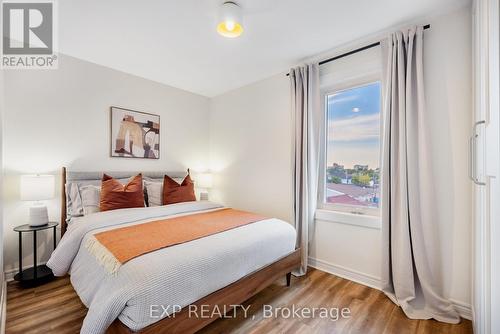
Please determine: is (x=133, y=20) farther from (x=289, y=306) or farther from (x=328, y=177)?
(x=289, y=306)

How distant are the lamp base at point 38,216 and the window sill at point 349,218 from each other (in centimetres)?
293

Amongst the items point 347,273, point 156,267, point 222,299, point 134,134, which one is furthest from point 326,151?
point 134,134

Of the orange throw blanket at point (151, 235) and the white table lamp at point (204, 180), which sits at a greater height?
the white table lamp at point (204, 180)

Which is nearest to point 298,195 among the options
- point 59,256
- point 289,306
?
point 289,306

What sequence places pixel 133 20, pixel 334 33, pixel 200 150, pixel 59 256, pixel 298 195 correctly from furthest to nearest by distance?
pixel 200 150, pixel 298 195, pixel 334 33, pixel 133 20, pixel 59 256

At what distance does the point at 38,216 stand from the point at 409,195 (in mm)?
3525

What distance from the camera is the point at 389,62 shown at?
206cm

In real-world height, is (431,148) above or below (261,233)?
above

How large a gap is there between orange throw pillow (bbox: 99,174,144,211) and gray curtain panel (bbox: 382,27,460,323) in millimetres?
2619

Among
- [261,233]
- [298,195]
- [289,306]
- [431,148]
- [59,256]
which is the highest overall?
[431,148]

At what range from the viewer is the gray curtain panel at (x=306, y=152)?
8.51ft

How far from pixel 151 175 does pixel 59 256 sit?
162 cm

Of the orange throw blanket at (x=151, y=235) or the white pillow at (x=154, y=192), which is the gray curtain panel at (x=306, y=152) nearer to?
the orange throw blanket at (x=151, y=235)

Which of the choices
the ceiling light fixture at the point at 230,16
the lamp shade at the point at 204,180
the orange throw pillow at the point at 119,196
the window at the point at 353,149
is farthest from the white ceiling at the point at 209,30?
the lamp shade at the point at 204,180
